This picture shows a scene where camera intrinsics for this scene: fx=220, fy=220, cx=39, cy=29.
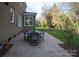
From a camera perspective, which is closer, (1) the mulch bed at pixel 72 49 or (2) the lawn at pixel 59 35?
(1) the mulch bed at pixel 72 49

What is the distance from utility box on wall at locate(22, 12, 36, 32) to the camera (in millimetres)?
8814

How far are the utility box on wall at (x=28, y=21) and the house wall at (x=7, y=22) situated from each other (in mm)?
233

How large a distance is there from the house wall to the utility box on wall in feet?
0.76

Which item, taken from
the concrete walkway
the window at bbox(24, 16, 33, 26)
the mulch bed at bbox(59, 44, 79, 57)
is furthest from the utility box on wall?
the mulch bed at bbox(59, 44, 79, 57)

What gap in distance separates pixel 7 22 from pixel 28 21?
2.86 feet

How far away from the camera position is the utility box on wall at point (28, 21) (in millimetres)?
8814

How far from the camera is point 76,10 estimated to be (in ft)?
28.7

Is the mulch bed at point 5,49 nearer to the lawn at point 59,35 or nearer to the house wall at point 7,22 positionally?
the house wall at point 7,22

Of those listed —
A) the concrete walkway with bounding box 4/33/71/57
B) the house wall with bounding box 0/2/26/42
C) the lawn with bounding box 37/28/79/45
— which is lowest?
the concrete walkway with bounding box 4/33/71/57

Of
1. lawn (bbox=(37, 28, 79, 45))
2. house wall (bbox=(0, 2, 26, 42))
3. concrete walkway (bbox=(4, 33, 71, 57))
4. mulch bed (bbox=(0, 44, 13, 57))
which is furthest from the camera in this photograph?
lawn (bbox=(37, 28, 79, 45))

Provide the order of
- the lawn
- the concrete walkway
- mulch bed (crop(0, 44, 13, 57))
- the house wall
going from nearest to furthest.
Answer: mulch bed (crop(0, 44, 13, 57)) < the concrete walkway < the house wall < the lawn

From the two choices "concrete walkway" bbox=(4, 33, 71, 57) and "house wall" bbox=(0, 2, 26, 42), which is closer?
"concrete walkway" bbox=(4, 33, 71, 57)

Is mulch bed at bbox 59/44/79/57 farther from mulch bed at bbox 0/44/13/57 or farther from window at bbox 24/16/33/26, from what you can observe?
mulch bed at bbox 0/44/13/57

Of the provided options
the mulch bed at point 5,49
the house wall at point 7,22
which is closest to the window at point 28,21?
the house wall at point 7,22
